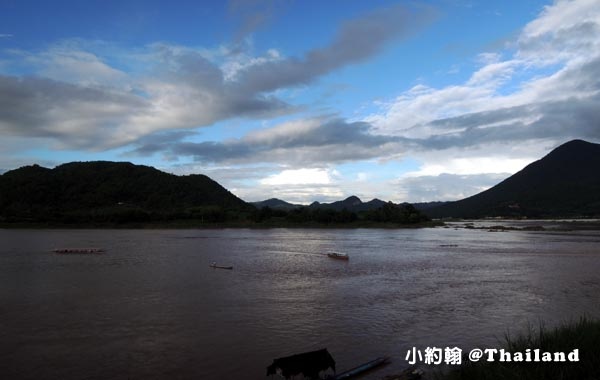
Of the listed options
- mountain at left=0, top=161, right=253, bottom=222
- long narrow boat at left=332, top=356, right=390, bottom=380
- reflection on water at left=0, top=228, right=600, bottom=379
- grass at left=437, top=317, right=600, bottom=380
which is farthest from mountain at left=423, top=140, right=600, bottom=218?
grass at left=437, top=317, right=600, bottom=380

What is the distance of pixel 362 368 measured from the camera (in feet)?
39.8

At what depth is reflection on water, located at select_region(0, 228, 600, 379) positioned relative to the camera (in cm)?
1366

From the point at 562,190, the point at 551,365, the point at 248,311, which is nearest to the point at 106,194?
the point at 248,311

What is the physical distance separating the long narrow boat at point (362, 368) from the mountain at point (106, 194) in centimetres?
Answer: 12387

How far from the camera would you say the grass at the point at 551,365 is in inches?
301

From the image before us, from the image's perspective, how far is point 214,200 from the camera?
561 ft

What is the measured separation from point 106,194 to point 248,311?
470 ft

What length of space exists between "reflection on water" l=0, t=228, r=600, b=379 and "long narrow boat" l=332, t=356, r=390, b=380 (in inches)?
12.7

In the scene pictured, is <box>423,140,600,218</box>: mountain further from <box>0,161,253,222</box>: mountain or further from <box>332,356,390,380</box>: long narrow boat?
<box>332,356,390,380</box>: long narrow boat

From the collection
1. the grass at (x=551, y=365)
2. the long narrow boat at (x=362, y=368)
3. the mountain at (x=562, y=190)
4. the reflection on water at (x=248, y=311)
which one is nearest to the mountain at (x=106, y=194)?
the reflection on water at (x=248, y=311)

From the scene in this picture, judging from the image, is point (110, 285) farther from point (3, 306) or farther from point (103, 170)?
point (103, 170)

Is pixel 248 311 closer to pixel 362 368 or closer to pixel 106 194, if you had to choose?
pixel 362 368

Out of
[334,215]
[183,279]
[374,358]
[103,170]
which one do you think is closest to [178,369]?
[374,358]

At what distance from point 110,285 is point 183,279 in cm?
459
